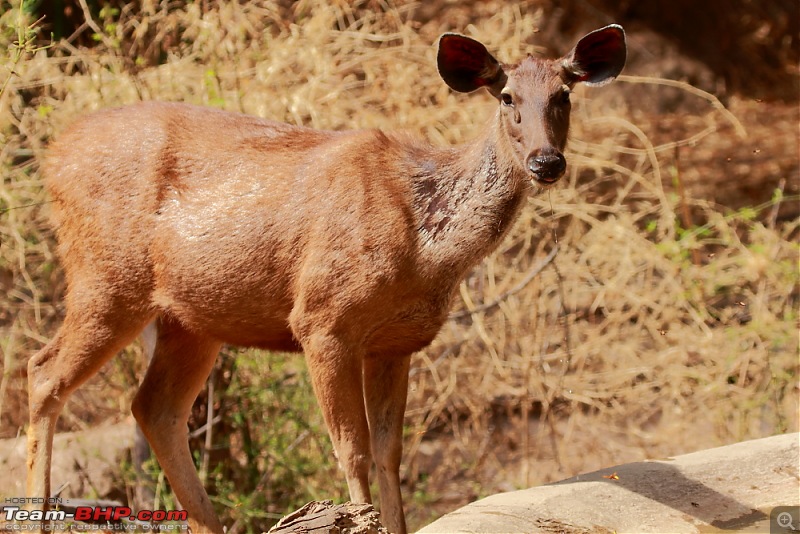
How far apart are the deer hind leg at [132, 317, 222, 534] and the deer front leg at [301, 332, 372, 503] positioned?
1.19 m

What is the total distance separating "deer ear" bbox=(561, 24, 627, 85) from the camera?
19.1 ft

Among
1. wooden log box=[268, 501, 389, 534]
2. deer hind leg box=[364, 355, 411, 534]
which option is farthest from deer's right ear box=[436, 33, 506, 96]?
wooden log box=[268, 501, 389, 534]

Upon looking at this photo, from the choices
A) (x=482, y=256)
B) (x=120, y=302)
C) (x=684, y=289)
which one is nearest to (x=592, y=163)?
(x=684, y=289)

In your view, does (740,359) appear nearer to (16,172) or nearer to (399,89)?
(399,89)

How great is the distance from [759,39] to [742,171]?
333cm

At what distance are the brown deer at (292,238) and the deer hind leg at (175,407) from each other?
0.04 ft

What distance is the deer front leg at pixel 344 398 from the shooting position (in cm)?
552

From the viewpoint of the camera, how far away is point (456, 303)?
1015cm

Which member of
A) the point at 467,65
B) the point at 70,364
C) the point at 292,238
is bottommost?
the point at 70,364

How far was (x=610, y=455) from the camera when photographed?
1018 centimetres

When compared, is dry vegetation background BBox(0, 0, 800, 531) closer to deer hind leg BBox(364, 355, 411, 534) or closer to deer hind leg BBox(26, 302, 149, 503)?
Answer: deer hind leg BBox(364, 355, 411, 534)

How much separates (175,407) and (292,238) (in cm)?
145

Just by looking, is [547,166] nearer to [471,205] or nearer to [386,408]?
[471,205]

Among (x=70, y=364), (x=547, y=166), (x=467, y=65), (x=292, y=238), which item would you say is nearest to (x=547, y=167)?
(x=547, y=166)
